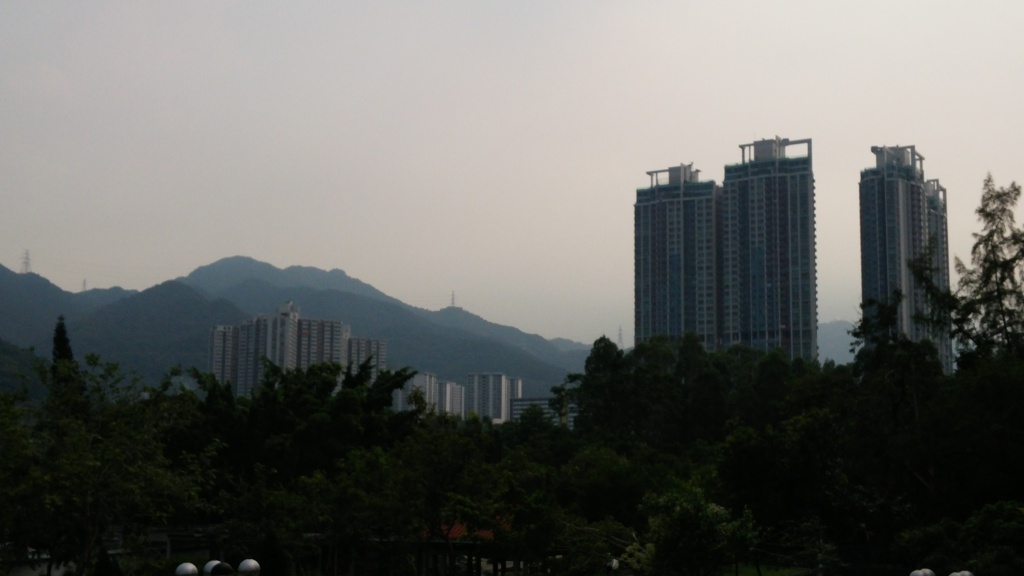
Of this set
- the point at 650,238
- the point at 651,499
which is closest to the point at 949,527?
the point at 651,499

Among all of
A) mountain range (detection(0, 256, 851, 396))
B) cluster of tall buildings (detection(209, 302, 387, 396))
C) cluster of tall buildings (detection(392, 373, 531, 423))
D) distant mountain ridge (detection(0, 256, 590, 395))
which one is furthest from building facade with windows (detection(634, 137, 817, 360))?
cluster of tall buildings (detection(392, 373, 531, 423))

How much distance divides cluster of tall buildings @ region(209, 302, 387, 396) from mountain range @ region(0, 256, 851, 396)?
5.21 meters

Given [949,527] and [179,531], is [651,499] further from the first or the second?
[179,531]

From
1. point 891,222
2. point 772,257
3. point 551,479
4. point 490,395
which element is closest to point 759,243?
point 772,257

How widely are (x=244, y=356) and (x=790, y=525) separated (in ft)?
257

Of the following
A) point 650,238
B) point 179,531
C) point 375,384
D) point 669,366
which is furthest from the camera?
point 650,238

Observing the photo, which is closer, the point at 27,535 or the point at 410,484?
the point at 27,535

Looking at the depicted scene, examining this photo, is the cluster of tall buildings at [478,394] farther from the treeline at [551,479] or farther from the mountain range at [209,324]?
the treeline at [551,479]

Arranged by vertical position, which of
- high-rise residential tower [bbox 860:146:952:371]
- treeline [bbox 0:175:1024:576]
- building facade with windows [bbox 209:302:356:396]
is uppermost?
high-rise residential tower [bbox 860:146:952:371]

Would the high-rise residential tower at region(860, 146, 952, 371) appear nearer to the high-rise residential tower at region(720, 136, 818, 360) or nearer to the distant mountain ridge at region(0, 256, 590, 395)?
the high-rise residential tower at region(720, 136, 818, 360)

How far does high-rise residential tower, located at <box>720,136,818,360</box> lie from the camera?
60938mm

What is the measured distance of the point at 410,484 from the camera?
1898 cm

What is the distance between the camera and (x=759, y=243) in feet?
203

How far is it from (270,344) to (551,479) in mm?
68792
